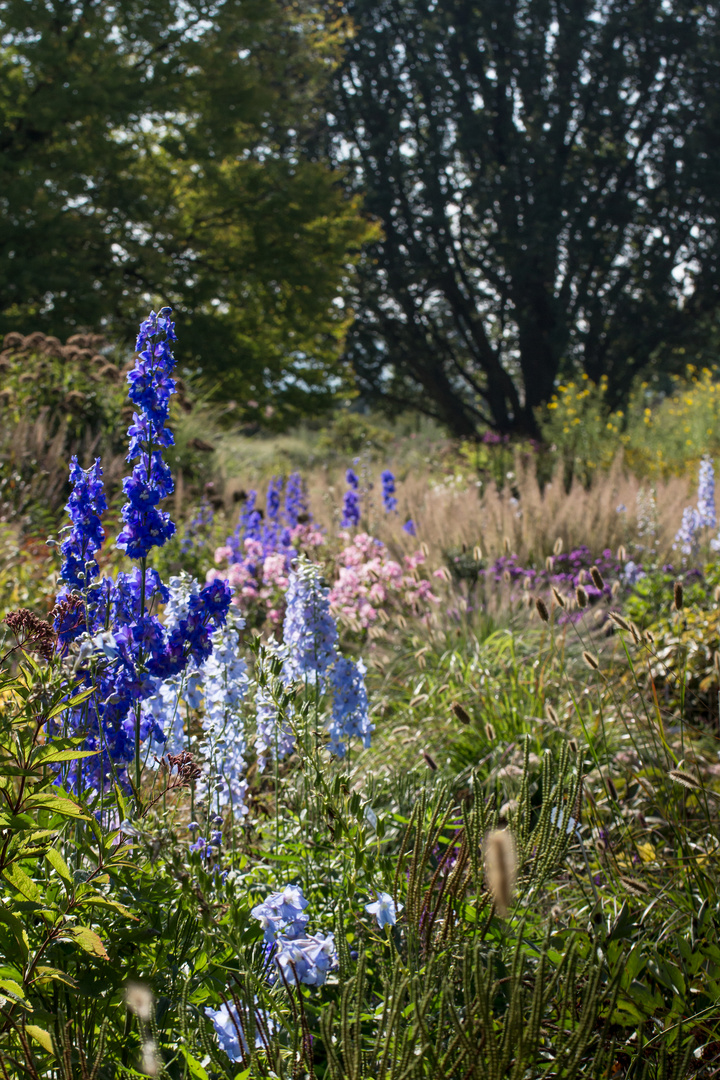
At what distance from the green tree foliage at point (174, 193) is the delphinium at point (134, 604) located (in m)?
11.7

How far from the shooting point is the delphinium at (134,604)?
5.65 ft

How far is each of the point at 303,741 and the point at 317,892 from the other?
15.4 inches

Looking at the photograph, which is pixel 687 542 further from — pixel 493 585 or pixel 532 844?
pixel 532 844

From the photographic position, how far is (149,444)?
1.78 metres

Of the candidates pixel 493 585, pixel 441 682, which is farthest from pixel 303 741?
pixel 493 585

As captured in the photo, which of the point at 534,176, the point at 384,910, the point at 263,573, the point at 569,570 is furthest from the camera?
the point at 534,176

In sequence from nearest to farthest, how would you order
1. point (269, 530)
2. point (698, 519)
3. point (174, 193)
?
point (698, 519) → point (269, 530) → point (174, 193)

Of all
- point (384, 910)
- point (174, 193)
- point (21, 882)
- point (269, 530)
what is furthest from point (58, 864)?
point (174, 193)

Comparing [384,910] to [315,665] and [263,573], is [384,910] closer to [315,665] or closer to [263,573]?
[315,665]

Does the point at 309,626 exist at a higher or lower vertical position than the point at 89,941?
higher

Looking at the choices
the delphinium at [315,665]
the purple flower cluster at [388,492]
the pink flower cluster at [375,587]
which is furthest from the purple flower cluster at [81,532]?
the purple flower cluster at [388,492]

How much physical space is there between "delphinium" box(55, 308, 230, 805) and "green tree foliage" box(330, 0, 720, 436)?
1777 centimetres

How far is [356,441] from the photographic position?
23016 mm

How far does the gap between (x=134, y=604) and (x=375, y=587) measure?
98.1 inches
